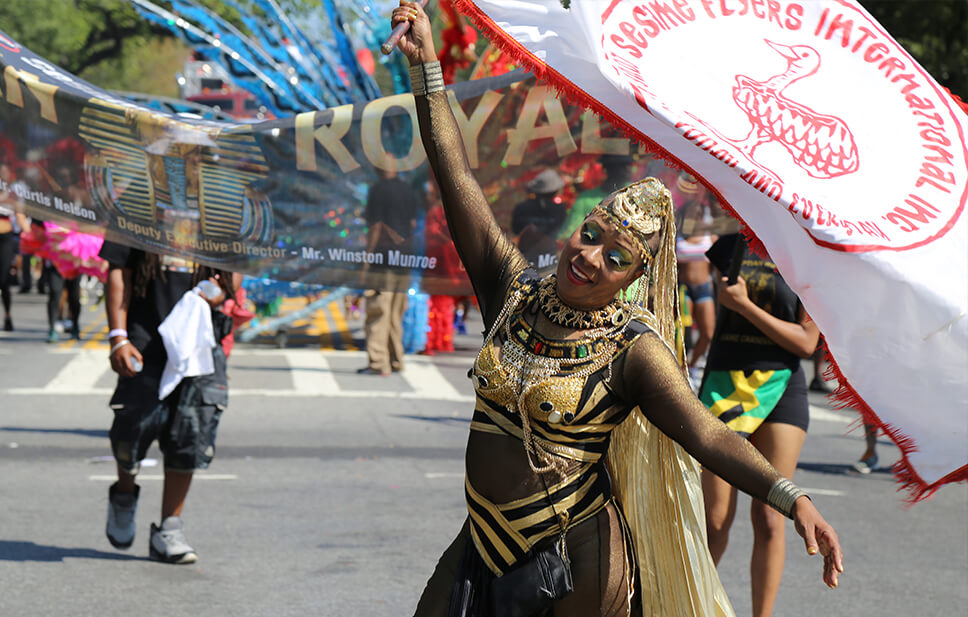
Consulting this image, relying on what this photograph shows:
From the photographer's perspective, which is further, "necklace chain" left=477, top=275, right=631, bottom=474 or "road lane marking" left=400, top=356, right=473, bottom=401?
"road lane marking" left=400, top=356, right=473, bottom=401

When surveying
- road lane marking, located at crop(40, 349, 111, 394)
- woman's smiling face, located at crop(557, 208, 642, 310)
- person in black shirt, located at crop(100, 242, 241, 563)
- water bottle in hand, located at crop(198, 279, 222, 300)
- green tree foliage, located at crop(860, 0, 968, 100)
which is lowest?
road lane marking, located at crop(40, 349, 111, 394)

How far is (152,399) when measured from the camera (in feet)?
18.9

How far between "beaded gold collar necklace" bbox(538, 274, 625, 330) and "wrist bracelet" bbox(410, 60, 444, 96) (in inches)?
28.7

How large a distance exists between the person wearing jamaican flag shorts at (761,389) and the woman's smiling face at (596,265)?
1.99m

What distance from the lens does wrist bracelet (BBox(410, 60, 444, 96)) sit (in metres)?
3.37

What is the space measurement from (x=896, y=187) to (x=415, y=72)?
145cm

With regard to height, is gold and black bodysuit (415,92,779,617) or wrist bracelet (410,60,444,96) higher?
wrist bracelet (410,60,444,96)

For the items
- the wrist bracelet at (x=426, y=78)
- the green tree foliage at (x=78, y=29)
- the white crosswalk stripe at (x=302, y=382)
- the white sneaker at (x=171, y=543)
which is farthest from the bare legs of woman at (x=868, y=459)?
the green tree foliage at (x=78, y=29)

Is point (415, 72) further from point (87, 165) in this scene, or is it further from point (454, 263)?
point (87, 165)

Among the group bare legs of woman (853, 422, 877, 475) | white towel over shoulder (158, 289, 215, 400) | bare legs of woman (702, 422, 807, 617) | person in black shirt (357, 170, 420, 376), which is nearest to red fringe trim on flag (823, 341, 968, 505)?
bare legs of woman (702, 422, 807, 617)

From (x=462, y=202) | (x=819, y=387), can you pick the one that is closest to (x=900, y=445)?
(x=462, y=202)

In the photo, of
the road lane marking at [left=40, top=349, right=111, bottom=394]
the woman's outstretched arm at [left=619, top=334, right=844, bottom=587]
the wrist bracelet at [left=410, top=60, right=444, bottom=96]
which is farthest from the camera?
the road lane marking at [left=40, top=349, right=111, bottom=394]

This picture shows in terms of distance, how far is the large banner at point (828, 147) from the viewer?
3.24m

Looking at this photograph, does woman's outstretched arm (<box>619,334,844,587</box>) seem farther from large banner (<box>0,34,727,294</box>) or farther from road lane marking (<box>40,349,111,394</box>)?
road lane marking (<box>40,349,111,394</box>)
